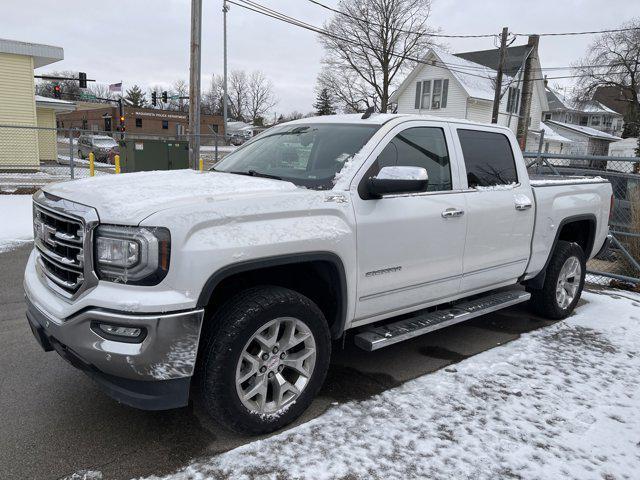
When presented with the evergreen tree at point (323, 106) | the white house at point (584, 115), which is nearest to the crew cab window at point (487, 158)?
the evergreen tree at point (323, 106)

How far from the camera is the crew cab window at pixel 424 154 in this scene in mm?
3676

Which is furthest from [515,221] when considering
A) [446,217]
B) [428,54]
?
[428,54]

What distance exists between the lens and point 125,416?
322cm

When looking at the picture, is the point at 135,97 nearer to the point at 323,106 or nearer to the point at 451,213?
the point at 323,106

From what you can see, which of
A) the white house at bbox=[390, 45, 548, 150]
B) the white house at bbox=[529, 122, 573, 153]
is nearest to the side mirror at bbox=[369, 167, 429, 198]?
the white house at bbox=[390, 45, 548, 150]

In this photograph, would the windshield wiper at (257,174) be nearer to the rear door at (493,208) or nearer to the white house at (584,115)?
the rear door at (493,208)

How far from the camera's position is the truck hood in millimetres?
2592

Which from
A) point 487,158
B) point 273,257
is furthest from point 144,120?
point 273,257

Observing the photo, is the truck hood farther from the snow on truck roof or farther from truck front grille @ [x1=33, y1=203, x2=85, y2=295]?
the snow on truck roof

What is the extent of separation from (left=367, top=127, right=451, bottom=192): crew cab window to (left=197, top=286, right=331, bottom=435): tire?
1.26 metres

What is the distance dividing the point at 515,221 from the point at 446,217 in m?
1.06

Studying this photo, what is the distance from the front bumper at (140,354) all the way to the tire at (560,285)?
396 centimetres

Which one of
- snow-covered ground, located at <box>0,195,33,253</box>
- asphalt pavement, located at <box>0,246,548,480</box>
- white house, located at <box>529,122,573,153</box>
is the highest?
white house, located at <box>529,122,573,153</box>

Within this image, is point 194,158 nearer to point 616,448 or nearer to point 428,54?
point 616,448
